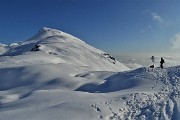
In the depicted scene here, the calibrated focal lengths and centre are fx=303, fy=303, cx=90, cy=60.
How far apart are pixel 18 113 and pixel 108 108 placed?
6.51 meters

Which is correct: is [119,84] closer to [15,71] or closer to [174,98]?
[174,98]

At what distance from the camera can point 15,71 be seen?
53719 millimetres

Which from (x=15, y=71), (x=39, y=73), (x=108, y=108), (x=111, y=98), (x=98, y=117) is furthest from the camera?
(x=15, y=71)

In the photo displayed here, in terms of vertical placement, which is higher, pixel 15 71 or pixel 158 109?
pixel 15 71

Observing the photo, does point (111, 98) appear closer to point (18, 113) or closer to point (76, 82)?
point (18, 113)

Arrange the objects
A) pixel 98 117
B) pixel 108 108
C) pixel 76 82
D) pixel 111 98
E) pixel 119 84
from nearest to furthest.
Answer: pixel 98 117, pixel 108 108, pixel 111 98, pixel 119 84, pixel 76 82

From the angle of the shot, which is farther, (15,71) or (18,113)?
(15,71)

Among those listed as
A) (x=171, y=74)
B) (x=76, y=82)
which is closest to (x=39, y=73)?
(x=76, y=82)

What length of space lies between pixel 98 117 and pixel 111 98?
4892mm

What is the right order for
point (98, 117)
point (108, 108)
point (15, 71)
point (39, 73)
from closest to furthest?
point (98, 117), point (108, 108), point (39, 73), point (15, 71)

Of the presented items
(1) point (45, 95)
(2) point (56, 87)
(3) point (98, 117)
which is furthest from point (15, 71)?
(3) point (98, 117)

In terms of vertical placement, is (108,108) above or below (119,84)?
below

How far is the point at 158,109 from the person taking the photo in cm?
2241

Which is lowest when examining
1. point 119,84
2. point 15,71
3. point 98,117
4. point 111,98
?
point 98,117
